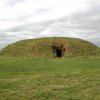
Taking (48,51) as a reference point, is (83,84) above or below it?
below

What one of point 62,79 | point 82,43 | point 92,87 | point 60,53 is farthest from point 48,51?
point 92,87

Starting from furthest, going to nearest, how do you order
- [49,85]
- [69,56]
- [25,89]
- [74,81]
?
[69,56]
[74,81]
[49,85]
[25,89]

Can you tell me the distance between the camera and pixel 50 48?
52.7m

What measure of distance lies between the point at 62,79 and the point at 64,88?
3321 millimetres

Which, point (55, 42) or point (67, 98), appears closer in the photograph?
point (67, 98)

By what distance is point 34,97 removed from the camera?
49.0ft

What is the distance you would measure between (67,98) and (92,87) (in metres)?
3.31

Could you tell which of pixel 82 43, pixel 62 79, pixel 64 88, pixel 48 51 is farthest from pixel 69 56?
pixel 64 88

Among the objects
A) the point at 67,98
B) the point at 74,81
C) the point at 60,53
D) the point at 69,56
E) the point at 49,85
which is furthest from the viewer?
the point at 60,53

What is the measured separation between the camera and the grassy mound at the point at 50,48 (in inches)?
2025

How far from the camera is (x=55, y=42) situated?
180 feet

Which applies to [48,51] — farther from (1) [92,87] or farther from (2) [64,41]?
(1) [92,87]

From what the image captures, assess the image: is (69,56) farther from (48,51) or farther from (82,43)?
(82,43)

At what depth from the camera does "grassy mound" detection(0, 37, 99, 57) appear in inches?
2025
